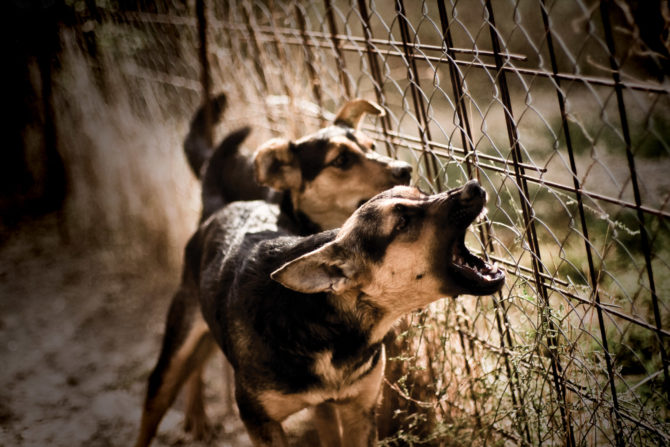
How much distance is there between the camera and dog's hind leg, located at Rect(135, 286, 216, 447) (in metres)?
3.80

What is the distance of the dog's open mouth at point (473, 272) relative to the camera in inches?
100

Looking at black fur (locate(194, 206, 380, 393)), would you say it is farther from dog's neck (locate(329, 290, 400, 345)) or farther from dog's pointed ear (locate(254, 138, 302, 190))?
dog's pointed ear (locate(254, 138, 302, 190))

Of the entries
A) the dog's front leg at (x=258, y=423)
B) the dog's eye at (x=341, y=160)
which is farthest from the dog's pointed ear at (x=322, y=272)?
the dog's eye at (x=341, y=160)

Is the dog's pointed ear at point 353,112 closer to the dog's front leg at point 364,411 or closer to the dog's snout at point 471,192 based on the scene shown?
the dog's snout at point 471,192

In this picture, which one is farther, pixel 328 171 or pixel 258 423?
pixel 328 171

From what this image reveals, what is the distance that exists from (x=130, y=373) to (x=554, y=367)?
11.5 feet

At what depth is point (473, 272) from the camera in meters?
2.59

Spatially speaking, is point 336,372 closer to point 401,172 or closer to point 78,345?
point 401,172

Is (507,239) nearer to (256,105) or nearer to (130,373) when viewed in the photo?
(256,105)

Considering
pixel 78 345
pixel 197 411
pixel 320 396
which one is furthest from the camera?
pixel 78 345

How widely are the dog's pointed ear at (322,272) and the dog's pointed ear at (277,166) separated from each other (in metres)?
1.20

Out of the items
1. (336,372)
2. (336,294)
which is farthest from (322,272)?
(336,372)

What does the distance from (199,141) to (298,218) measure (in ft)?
4.51

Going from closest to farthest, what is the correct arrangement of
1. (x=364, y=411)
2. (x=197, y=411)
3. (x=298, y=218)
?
1. (x=364, y=411)
2. (x=298, y=218)
3. (x=197, y=411)
